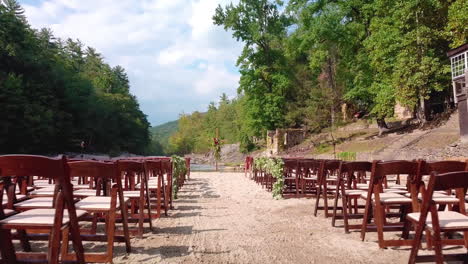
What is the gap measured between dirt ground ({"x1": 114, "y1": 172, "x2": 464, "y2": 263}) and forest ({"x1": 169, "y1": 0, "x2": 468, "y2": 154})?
733 inches

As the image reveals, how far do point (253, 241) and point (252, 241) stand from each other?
0.01 m

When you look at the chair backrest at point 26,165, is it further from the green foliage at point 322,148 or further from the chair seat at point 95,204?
the green foliage at point 322,148

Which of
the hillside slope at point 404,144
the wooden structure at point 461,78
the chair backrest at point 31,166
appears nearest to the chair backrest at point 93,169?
the chair backrest at point 31,166

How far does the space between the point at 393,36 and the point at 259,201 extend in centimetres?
2058

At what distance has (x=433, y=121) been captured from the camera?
25312 millimetres

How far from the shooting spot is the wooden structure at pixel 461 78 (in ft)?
61.0

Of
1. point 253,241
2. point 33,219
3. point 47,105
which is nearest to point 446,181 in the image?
point 253,241

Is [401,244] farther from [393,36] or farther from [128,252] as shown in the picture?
[393,36]

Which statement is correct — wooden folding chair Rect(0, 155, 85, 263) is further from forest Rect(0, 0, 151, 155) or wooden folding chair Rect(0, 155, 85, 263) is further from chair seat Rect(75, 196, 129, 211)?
forest Rect(0, 0, 151, 155)

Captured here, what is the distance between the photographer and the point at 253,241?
4133mm

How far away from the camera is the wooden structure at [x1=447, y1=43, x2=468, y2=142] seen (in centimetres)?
1859

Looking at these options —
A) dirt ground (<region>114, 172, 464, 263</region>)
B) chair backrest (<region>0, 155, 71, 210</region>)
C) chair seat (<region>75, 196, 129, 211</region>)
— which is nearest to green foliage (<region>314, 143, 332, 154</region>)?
dirt ground (<region>114, 172, 464, 263</region>)

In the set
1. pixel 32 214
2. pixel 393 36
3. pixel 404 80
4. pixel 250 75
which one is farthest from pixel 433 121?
pixel 32 214

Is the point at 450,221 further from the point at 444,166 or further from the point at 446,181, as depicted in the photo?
the point at 444,166
